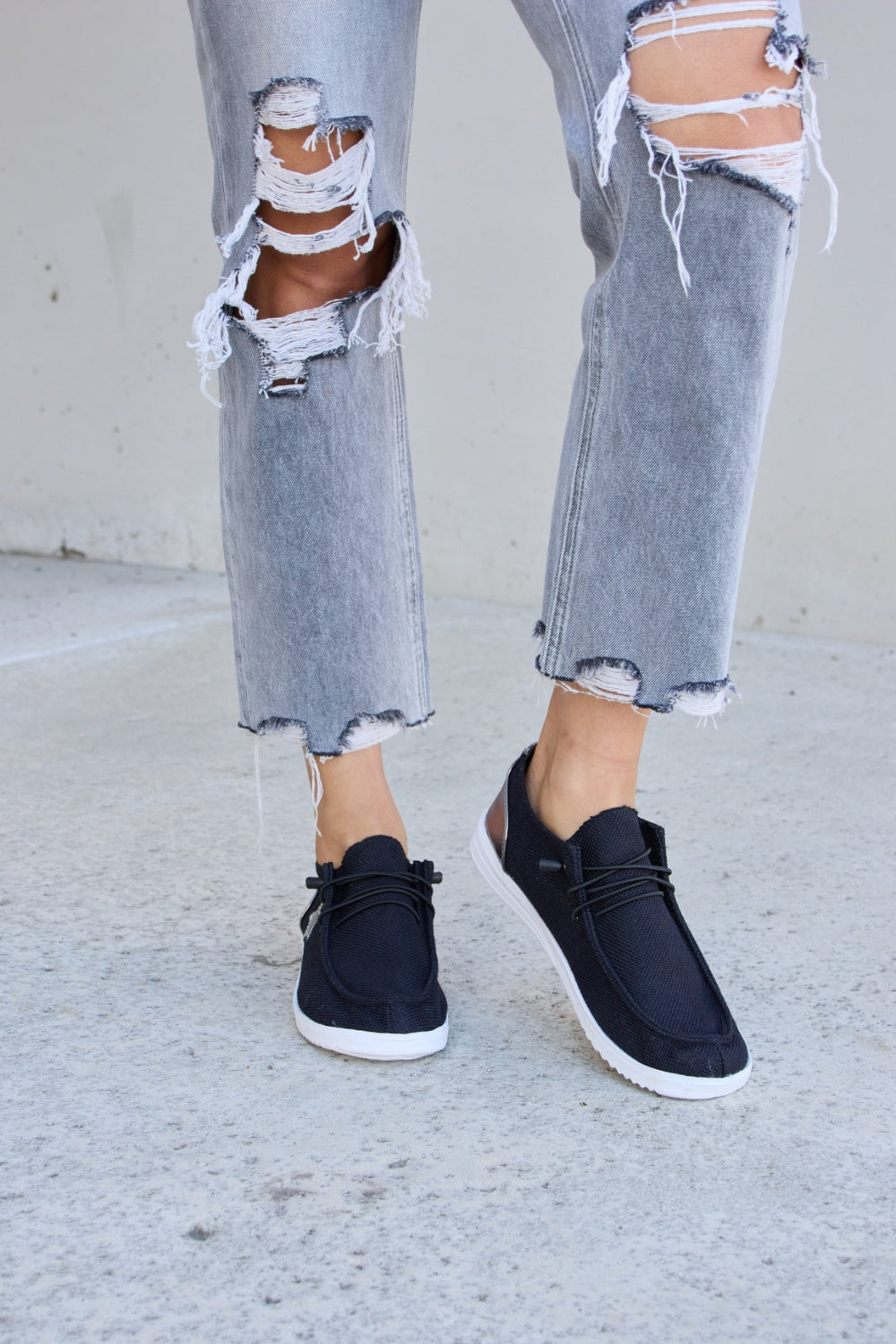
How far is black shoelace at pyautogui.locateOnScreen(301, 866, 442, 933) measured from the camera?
87cm

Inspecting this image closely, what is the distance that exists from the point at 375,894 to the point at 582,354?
415 mm

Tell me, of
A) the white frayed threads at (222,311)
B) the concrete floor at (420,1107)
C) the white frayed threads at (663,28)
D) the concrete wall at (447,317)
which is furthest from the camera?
the concrete wall at (447,317)

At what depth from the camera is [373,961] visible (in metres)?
0.84

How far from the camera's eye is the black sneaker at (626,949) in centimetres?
76

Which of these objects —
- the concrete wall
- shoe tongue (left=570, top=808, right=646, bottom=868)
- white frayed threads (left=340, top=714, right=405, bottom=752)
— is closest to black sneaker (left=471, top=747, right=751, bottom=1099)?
shoe tongue (left=570, top=808, right=646, bottom=868)

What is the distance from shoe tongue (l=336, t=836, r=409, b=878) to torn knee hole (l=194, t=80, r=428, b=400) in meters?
0.34

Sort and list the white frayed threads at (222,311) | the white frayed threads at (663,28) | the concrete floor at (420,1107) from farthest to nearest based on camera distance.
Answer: the white frayed threads at (222,311)
the white frayed threads at (663,28)
the concrete floor at (420,1107)

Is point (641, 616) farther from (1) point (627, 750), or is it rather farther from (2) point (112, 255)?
(2) point (112, 255)

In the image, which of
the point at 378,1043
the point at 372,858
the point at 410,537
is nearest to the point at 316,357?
the point at 410,537

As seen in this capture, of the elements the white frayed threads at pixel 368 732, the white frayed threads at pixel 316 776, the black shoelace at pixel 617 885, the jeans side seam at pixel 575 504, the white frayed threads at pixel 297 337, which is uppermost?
the white frayed threads at pixel 297 337

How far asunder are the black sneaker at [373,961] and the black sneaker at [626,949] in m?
0.09

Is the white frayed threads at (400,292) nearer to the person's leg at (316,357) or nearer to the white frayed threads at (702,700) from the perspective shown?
the person's leg at (316,357)

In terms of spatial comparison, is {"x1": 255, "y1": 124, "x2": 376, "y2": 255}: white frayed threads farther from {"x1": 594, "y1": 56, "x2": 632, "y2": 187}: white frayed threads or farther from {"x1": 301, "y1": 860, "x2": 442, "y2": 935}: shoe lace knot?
{"x1": 301, "y1": 860, "x2": 442, "y2": 935}: shoe lace knot

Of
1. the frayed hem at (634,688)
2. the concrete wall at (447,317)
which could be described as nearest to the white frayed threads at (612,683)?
the frayed hem at (634,688)
